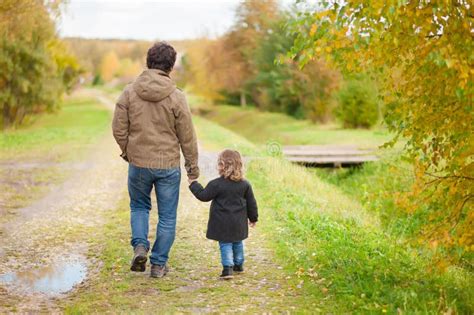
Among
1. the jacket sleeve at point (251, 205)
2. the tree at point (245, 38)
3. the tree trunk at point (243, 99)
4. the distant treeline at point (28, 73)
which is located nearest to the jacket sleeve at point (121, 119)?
the jacket sleeve at point (251, 205)

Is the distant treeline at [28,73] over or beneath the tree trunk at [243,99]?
over

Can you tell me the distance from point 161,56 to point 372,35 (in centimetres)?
210

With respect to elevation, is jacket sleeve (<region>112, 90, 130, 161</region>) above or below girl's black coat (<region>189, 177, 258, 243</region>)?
above

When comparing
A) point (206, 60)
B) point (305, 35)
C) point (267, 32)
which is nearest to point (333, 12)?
point (305, 35)

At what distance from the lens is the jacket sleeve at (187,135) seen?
6.23 meters

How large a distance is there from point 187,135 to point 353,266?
6.93 feet

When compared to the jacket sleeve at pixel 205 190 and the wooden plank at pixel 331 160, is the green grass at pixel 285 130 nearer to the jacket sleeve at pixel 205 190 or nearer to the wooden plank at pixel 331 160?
the wooden plank at pixel 331 160

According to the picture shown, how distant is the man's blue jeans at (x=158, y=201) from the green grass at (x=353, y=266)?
4.59ft

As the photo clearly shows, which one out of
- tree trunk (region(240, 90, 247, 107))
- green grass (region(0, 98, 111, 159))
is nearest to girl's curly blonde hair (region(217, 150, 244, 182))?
green grass (region(0, 98, 111, 159))

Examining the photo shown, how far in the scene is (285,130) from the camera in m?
34.3

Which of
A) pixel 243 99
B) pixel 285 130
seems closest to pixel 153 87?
pixel 285 130

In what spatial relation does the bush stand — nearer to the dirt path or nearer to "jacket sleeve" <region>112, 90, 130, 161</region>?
the dirt path

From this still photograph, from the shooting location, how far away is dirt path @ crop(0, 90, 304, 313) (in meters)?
5.77

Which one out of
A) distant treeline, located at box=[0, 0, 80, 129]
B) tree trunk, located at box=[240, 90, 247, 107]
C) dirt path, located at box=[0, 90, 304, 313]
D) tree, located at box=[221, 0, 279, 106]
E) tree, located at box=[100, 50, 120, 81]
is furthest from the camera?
tree, located at box=[100, 50, 120, 81]
